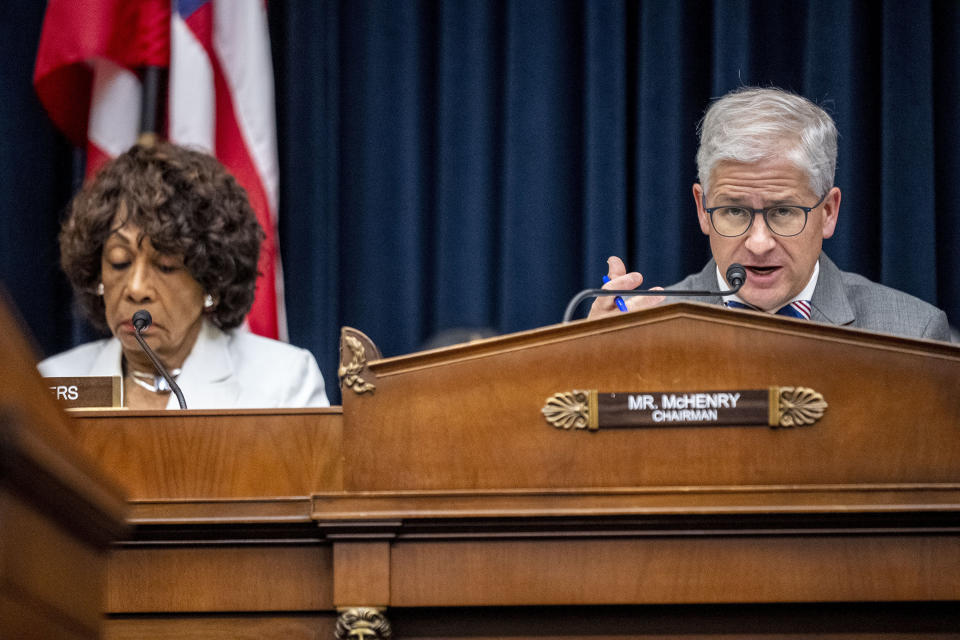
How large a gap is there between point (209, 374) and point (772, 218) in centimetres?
125

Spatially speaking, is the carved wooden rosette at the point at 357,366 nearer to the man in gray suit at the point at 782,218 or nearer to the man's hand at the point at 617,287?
the man's hand at the point at 617,287

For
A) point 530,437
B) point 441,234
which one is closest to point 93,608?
point 530,437

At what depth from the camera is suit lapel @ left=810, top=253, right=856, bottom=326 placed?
2.36 m

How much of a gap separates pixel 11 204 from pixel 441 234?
1.20m

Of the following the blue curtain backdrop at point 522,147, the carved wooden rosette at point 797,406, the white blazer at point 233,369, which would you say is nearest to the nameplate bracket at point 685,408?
the carved wooden rosette at point 797,406

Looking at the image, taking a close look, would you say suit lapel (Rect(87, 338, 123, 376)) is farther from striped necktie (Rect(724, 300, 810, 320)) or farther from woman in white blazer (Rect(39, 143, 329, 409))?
striped necktie (Rect(724, 300, 810, 320))

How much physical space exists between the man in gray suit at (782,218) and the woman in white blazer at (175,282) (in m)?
0.95

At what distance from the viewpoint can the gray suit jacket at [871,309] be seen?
236 centimetres

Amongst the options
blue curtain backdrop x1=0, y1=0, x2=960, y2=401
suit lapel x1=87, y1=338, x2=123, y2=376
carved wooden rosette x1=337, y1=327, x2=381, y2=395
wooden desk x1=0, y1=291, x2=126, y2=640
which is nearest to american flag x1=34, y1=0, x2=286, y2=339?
blue curtain backdrop x1=0, y1=0, x2=960, y2=401

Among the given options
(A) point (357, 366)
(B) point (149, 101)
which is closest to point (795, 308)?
(A) point (357, 366)

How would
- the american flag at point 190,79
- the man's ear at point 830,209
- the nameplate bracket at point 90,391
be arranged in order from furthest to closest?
the american flag at point 190,79 → the man's ear at point 830,209 → the nameplate bracket at point 90,391

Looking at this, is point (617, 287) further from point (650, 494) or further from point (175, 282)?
point (175, 282)

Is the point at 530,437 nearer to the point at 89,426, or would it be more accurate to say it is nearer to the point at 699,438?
the point at 699,438

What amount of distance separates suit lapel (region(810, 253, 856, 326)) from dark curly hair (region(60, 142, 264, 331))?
128 centimetres
